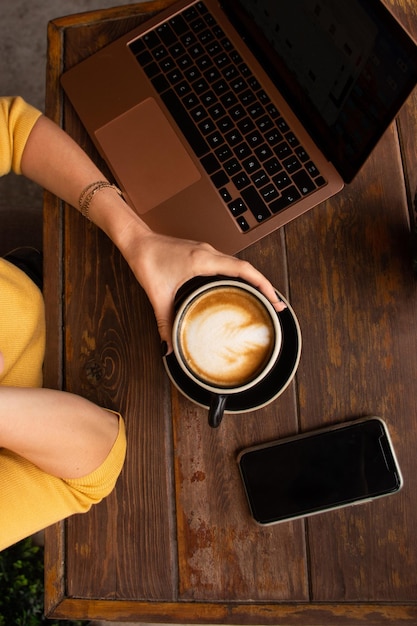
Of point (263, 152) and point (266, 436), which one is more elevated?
point (263, 152)

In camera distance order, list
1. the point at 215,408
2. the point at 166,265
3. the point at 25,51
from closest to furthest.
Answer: the point at 215,408 < the point at 166,265 < the point at 25,51

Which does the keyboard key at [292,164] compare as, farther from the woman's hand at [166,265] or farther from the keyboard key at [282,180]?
the woman's hand at [166,265]

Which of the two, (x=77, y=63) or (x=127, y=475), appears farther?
(x=77, y=63)

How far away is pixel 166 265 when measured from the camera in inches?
29.8

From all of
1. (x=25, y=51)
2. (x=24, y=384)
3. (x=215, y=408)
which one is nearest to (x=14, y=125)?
(x=24, y=384)

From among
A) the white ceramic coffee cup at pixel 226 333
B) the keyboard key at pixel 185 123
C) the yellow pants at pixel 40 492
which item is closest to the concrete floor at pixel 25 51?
the keyboard key at pixel 185 123

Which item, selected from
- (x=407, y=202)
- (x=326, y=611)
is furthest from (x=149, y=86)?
(x=326, y=611)

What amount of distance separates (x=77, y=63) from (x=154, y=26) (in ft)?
0.45

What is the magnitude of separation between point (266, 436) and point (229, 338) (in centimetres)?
17

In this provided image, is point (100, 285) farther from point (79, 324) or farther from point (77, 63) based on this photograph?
point (77, 63)

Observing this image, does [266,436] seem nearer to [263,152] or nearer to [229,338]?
[229,338]

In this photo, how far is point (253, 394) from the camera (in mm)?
733

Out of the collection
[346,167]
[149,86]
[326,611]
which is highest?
[149,86]

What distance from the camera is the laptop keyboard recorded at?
0.78 metres
